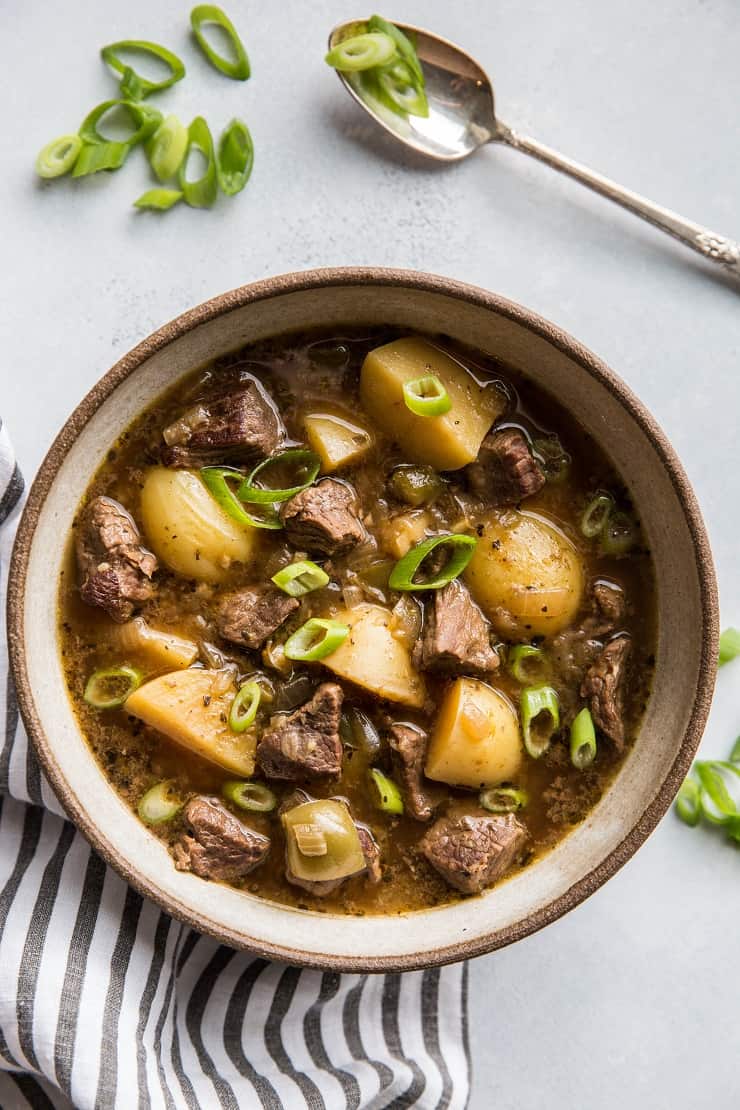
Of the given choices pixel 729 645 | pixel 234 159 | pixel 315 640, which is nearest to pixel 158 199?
pixel 234 159

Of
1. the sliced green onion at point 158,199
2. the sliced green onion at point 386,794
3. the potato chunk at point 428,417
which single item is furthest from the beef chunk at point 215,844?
the sliced green onion at point 158,199

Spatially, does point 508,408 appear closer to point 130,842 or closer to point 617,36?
point 617,36

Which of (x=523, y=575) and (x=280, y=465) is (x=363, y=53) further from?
(x=523, y=575)

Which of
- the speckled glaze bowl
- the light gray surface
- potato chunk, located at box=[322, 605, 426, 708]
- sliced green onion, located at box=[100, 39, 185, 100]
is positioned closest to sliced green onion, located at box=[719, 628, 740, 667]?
the light gray surface

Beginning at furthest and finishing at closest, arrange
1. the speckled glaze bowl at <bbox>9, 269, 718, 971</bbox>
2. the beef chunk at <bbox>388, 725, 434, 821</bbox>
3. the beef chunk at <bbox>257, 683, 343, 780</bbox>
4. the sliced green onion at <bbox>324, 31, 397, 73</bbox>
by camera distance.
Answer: the sliced green onion at <bbox>324, 31, 397, 73</bbox> < the beef chunk at <bbox>388, 725, 434, 821</bbox> < the beef chunk at <bbox>257, 683, 343, 780</bbox> < the speckled glaze bowl at <bbox>9, 269, 718, 971</bbox>

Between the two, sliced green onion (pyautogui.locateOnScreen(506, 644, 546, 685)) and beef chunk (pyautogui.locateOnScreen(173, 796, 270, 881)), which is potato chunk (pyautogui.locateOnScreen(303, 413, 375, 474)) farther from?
beef chunk (pyautogui.locateOnScreen(173, 796, 270, 881))
